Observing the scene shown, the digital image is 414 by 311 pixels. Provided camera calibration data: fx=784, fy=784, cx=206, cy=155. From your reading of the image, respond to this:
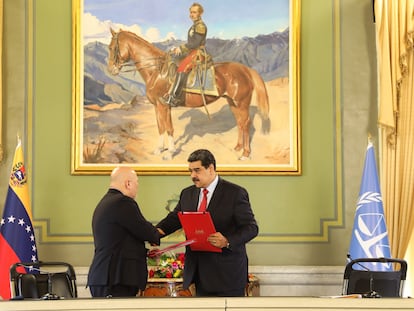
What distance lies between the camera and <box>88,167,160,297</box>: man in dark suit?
5.27 m

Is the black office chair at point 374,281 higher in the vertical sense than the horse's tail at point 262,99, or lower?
lower

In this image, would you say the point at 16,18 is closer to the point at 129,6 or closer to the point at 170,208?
the point at 129,6

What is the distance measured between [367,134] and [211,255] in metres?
2.72

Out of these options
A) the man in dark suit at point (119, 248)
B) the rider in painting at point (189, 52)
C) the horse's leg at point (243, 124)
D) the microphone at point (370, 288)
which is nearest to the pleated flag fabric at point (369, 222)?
the microphone at point (370, 288)

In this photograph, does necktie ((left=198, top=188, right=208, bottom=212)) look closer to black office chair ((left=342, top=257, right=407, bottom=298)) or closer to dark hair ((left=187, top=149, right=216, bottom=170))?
dark hair ((left=187, top=149, right=216, bottom=170))

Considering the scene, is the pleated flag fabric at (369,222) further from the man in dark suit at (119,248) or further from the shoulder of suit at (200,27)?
the man in dark suit at (119,248)

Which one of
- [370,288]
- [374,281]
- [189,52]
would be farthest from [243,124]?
[370,288]

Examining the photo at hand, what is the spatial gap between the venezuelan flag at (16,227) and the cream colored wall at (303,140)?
0.32 m

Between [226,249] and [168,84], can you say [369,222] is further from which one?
[168,84]

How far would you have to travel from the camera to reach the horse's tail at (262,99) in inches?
292

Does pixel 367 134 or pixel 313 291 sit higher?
pixel 367 134

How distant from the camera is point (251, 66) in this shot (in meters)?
7.47

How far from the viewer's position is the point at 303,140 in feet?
24.4

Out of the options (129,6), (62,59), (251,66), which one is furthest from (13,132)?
(251,66)
